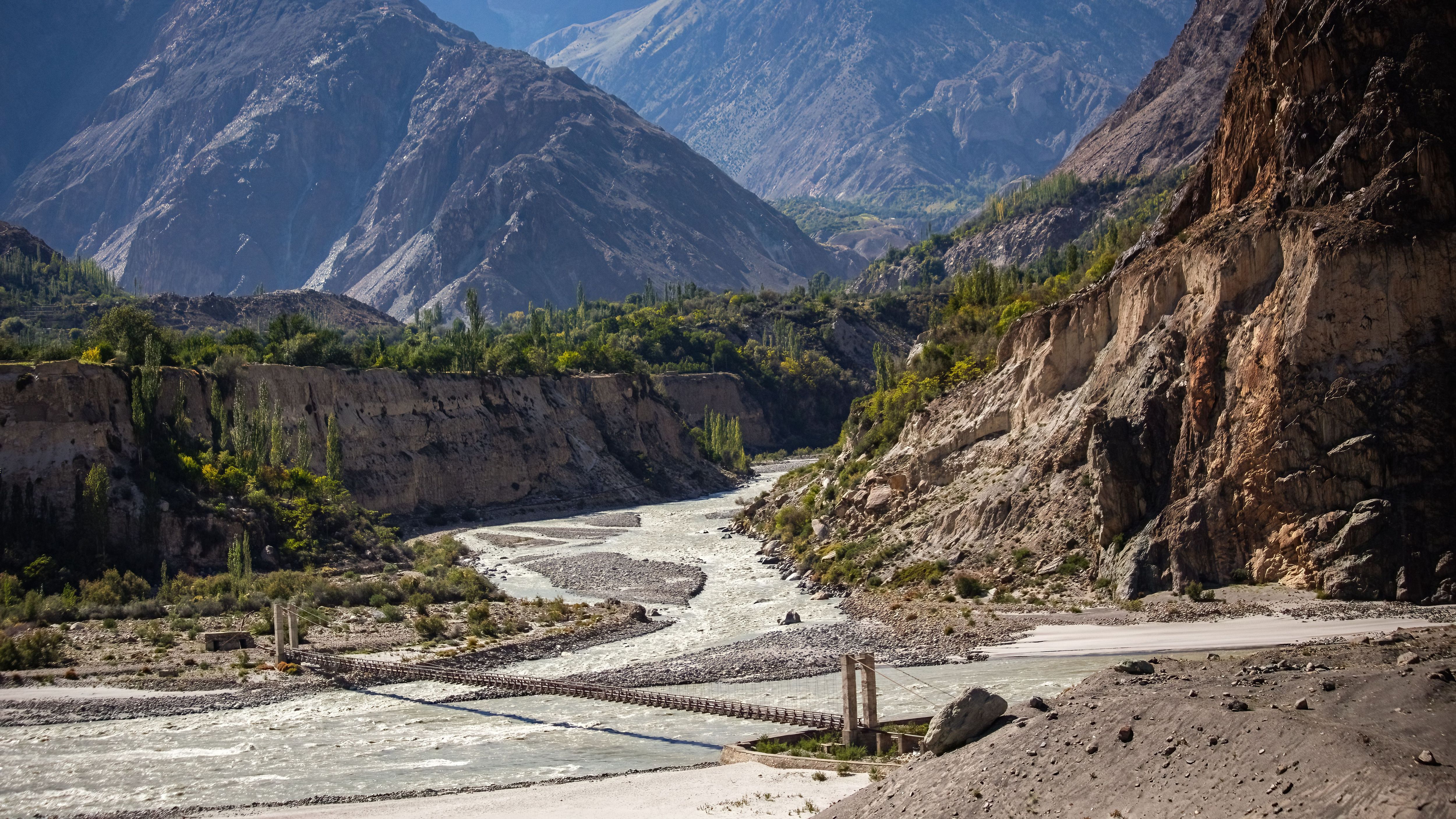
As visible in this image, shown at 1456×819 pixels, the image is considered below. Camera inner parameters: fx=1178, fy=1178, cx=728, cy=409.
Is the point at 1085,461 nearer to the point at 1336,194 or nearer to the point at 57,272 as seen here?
the point at 1336,194

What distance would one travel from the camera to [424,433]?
80.7 meters

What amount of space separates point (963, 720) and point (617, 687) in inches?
536

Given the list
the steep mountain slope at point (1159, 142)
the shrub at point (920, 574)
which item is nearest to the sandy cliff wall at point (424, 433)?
the shrub at point (920, 574)

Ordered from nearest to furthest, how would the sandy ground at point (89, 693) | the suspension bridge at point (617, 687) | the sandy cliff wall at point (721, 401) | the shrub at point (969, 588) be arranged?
1. the suspension bridge at point (617, 687)
2. the sandy ground at point (89, 693)
3. the shrub at point (969, 588)
4. the sandy cliff wall at point (721, 401)

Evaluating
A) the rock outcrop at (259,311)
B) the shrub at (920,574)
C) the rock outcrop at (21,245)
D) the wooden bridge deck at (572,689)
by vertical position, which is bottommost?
the wooden bridge deck at (572,689)

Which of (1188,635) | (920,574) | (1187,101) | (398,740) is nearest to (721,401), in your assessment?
(920,574)

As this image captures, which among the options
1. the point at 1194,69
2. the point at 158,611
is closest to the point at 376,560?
the point at 158,611

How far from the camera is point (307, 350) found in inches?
2953

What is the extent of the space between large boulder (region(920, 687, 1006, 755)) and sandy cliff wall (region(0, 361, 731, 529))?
131ft

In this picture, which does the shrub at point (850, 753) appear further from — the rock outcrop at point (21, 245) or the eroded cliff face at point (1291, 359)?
the rock outcrop at point (21, 245)

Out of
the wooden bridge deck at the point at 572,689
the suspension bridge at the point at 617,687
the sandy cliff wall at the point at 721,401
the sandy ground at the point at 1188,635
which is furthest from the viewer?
the sandy cliff wall at the point at 721,401

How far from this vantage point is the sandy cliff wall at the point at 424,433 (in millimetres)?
48188

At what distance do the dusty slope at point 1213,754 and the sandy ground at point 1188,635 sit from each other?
19.2 feet

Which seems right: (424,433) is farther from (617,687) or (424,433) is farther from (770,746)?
(770,746)
